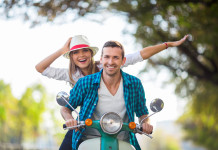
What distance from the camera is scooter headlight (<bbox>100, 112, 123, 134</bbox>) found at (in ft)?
8.48

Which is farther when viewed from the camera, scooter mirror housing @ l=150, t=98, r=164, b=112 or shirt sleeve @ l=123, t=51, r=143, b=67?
shirt sleeve @ l=123, t=51, r=143, b=67

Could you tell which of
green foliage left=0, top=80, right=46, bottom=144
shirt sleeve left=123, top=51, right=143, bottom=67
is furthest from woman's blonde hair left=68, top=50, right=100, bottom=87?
green foliage left=0, top=80, right=46, bottom=144

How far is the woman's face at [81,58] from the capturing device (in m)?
4.10

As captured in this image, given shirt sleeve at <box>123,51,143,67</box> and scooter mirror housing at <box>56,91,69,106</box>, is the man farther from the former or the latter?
shirt sleeve at <box>123,51,143,67</box>

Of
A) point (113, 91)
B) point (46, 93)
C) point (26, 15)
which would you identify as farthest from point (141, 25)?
point (46, 93)

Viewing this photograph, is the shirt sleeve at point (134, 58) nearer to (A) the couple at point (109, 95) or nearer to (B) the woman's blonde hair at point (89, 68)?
(B) the woman's blonde hair at point (89, 68)

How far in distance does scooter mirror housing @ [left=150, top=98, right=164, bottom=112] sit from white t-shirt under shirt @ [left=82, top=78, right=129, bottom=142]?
25 centimetres

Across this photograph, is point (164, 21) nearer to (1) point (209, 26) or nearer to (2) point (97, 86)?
(1) point (209, 26)

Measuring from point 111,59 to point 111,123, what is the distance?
578 mm

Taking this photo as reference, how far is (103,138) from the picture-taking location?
8.79 feet

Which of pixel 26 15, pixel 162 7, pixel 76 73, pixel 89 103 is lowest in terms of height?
pixel 89 103

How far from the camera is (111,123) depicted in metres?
2.60

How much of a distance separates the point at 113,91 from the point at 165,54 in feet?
40.7

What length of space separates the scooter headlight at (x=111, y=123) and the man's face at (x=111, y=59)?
1.65 feet
